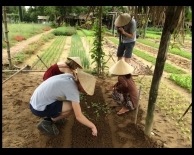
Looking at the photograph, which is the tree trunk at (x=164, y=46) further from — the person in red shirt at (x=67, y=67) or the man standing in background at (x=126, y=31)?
the man standing in background at (x=126, y=31)

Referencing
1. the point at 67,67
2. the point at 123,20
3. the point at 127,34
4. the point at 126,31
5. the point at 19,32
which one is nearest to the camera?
the point at 67,67

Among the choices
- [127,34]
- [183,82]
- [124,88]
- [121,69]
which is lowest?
[183,82]

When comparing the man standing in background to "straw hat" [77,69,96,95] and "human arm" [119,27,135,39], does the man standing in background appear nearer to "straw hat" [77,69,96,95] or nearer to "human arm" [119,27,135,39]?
"human arm" [119,27,135,39]

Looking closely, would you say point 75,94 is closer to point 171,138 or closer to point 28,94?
A: point 171,138

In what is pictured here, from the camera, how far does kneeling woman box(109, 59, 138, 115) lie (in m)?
3.29

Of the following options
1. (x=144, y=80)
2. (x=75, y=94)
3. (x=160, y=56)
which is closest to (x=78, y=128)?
(x=75, y=94)

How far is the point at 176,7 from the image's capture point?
2.11 metres

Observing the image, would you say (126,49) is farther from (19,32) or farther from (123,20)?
(19,32)

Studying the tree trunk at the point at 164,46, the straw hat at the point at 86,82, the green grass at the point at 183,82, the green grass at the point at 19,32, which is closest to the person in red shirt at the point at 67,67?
the straw hat at the point at 86,82

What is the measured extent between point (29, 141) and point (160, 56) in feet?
6.06

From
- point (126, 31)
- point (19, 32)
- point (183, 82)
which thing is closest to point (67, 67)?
point (126, 31)

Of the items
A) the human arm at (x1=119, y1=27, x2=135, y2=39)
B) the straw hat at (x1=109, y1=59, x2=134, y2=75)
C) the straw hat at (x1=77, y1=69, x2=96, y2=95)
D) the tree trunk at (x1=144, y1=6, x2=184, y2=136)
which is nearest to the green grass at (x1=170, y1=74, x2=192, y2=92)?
the human arm at (x1=119, y1=27, x2=135, y2=39)

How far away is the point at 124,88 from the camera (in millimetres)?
3334
